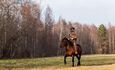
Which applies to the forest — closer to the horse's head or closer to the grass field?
the grass field

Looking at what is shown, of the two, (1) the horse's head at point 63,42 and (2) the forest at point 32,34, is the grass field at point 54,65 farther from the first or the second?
(2) the forest at point 32,34

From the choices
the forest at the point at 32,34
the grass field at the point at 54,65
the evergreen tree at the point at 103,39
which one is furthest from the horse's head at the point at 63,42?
the evergreen tree at the point at 103,39

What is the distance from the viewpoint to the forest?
231 feet

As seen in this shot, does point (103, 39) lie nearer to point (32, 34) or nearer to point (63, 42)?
point (32, 34)

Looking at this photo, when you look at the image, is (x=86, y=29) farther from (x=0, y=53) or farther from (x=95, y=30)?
(x=0, y=53)

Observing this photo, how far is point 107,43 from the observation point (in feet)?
479

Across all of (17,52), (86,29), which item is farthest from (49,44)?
(86,29)

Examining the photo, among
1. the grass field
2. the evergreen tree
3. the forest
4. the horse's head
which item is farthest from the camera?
the evergreen tree

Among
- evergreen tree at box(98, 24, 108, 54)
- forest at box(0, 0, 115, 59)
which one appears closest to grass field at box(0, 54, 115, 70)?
forest at box(0, 0, 115, 59)

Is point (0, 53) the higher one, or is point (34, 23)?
point (34, 23)

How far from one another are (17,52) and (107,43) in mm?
70343

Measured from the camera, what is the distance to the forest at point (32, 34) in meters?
A: 70.4

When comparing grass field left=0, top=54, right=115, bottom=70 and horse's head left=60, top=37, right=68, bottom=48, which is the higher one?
horse's head left=60, top=37, right=68, bottom=48

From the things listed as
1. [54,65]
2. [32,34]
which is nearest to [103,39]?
[32,34]
